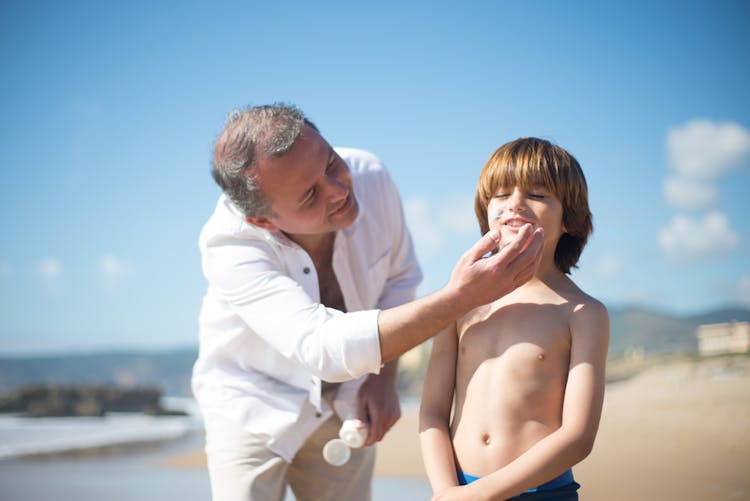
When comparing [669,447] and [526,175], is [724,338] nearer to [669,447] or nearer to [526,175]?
[669,447]

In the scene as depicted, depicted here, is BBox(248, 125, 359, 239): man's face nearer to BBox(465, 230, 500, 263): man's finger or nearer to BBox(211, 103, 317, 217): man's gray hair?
BBox(211, 103, 317, 217): man's gray hair

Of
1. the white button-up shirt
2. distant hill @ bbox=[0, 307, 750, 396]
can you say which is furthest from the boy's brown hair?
distant hill @ bbox=[0, 307, 750, 396]

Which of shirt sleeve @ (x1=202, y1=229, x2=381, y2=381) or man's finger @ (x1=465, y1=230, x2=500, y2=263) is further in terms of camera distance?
shirt sleeve @ (x1=202, y1=229, x2=381, y2=381)

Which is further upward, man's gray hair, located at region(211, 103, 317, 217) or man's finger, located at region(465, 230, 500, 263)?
man's gray hair, located at region(211, 103, 317, 217)

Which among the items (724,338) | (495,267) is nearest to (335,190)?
(495,267)

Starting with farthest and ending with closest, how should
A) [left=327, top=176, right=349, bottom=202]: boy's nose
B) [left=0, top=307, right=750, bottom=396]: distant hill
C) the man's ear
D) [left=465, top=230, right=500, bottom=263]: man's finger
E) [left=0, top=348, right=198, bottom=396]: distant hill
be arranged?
[left=0, top=348, right=198, bottom=396]: distant hill, [left=0, top=307, right=750, bottom=396]: distant hill, the man's ear, [left=327, top=176, right=349, bottom=202]: boy's nose, [left=465, top=230, right=500, bottom=263]: man's finger

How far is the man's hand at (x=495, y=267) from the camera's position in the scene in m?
2.13

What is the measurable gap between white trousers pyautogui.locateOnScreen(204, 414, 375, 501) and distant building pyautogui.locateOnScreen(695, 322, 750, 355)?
220 inches

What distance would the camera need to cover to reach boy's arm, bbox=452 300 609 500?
2076 millimetres

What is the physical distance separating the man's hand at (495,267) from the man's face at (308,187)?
858mm

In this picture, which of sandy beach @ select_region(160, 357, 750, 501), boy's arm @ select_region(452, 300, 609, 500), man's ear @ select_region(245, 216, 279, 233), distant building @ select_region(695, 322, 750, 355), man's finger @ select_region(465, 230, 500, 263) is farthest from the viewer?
distant building @ select_region(695, 322, 750, 355)

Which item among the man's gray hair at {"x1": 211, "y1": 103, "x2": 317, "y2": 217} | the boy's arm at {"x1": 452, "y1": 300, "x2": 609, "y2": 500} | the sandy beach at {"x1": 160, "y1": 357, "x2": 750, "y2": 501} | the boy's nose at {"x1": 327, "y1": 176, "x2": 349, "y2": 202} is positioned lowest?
the sandy beach at {"x1": 160, "y1": 357, "x2": 750, "y2": 501}

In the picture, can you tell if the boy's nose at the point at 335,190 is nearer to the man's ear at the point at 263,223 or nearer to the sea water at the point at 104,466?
the man's ear at the point at 263,223

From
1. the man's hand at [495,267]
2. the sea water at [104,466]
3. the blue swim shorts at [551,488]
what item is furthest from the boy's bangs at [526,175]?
the sea water at [104,466]
